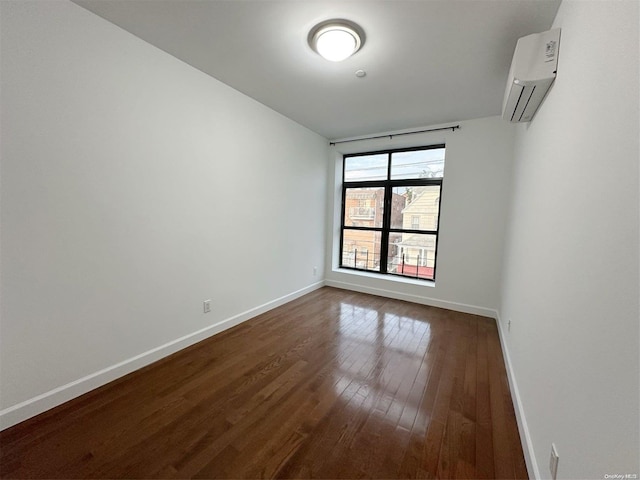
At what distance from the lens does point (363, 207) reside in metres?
4.54

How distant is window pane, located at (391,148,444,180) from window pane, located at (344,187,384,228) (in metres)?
0.42

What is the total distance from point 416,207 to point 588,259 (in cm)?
320

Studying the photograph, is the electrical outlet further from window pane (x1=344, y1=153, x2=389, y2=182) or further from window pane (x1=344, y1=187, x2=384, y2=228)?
window pane (x1=344, y1=153, x2=389, y2=182)

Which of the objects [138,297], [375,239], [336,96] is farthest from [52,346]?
[375,239]

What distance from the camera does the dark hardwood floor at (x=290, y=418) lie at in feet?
4.33

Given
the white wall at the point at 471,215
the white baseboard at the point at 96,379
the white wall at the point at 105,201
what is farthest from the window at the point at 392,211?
the white baseboard at the point at 96,379

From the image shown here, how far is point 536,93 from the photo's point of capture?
5.43 ft

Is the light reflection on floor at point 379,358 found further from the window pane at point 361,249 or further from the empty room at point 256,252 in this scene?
the window pane at point 361,249

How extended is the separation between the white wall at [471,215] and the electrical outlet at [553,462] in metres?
2.57

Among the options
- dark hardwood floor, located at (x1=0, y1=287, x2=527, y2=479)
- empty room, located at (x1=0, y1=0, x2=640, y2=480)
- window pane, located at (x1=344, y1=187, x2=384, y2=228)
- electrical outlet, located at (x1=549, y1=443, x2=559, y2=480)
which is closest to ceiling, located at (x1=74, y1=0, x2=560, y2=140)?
empty room, located at (x1=0, y1=0, x2=640, y2=480)

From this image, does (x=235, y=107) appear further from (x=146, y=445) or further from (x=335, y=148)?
(x=146, y=445)

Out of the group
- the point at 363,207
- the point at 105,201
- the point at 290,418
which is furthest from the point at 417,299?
the point at 105,201

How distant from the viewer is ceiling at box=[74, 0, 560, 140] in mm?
1621

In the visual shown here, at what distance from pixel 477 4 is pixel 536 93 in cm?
66
